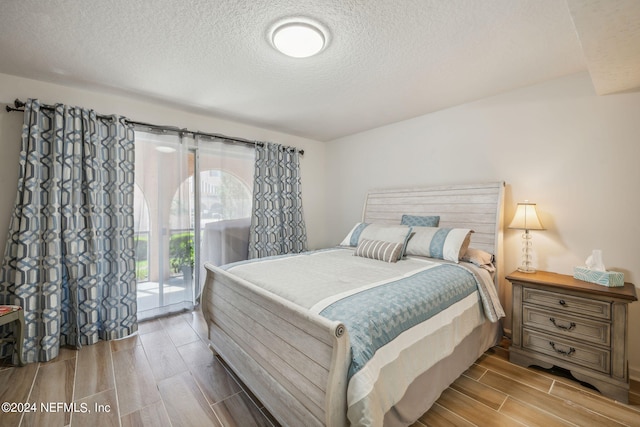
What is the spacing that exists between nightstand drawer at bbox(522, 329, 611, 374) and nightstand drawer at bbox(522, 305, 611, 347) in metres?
0.05

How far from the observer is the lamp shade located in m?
2.26

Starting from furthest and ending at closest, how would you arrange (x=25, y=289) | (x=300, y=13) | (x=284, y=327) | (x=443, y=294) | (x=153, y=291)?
(x=153, y=291)
(x=25, y=289)
(x=443, y=294)
(x=300, y=13)
(x=284, y=327)

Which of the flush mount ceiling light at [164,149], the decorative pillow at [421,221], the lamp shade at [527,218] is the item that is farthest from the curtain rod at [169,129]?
the lamp shade at [527,218]

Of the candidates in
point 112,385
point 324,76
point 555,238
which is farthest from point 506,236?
point 112,385

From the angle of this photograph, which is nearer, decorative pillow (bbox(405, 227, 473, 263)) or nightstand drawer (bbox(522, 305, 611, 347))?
nightstand drawer (bbox(522, 305, 611, 347))

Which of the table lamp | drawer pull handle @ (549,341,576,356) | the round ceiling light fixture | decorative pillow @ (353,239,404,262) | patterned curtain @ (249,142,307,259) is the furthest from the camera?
patterned curtain @ (249,142,307,259)

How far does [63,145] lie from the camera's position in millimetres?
2342

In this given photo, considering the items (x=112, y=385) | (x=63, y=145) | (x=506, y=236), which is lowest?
(x=112, y=385)

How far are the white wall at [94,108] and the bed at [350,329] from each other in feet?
6.35

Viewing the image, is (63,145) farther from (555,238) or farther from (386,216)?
(555,238)

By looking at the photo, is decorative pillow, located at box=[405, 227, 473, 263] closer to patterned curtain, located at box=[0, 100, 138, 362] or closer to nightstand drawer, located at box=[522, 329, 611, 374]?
nightstand drawer, located at box=[522, 329, 611, 374]

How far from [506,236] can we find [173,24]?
3285 mm

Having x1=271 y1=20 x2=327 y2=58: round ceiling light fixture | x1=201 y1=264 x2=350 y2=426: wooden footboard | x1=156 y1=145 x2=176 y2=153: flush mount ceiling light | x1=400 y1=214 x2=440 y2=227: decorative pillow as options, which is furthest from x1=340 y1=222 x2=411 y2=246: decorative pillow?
x1=156 y1=145 x2=176 y2=153: flush mount ceiling light

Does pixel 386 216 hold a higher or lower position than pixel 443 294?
higher
